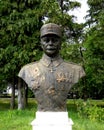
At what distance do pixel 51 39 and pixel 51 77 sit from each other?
63cm

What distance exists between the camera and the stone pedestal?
6402mm

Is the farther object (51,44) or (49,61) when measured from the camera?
(49,61)

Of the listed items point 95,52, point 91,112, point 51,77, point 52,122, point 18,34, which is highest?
point 18,34

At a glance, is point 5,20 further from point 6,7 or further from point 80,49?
point 80,49

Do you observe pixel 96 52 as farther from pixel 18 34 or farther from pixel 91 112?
pixel 91 112

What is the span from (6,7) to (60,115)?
15567mm

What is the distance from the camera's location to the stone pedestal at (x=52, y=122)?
6.40m

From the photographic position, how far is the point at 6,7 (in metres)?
21.3

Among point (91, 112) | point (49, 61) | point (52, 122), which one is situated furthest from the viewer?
point (91, 112)

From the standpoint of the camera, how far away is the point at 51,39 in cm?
653

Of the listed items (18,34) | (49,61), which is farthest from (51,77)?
(18,34)

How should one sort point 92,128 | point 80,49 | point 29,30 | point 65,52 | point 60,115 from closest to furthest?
point 60,115
point 92,128
point 65,52
point 80,49
point 29,30

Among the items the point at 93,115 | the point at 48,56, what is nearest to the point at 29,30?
the point at 93,115

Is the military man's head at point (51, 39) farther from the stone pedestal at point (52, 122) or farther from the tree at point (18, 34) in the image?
the tree at point (18, 34)
